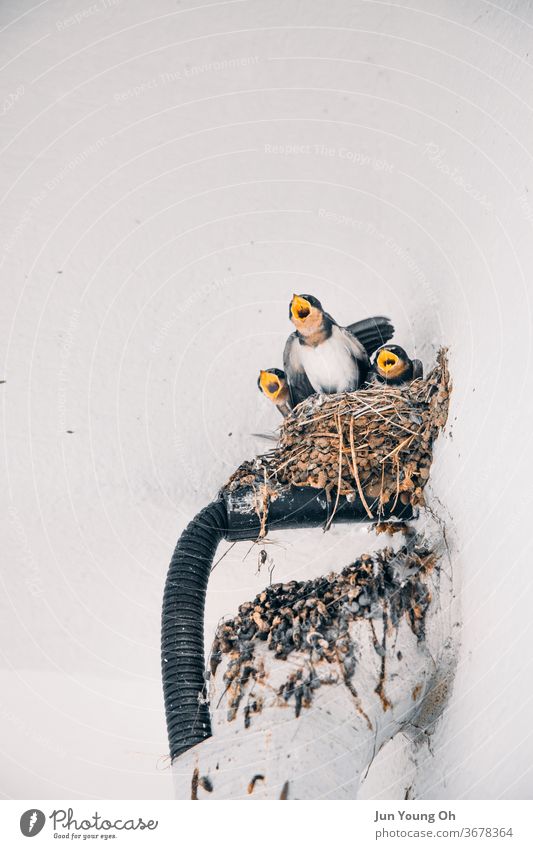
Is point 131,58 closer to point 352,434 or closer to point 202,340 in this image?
point 202,340

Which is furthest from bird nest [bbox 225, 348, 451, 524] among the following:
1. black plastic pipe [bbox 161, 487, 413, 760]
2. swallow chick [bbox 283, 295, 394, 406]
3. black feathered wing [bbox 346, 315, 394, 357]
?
black feathered wing [bbox 346, 315, 394, 357]

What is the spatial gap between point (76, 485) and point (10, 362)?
0.36 meters

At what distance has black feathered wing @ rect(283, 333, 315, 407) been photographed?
2.30 meters

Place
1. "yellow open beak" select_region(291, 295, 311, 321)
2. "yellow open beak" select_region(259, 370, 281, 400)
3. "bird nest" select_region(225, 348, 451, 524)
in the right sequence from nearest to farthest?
1. "bird nest" select_region(225, 348, 451, 524)
2. "yellow open beak" select_region(291, 295, 311, 321)
3. "yellow open beak" select_region(259, 370, 281, 400)

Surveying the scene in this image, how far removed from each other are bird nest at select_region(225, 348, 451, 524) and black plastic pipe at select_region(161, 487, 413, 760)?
2 cm

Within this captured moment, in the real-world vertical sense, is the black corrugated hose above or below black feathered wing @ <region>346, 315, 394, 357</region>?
below

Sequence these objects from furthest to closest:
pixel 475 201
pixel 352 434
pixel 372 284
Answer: pixel 372 284
pixel 352 434
pixel 475 201

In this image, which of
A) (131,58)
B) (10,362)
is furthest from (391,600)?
(131,58)

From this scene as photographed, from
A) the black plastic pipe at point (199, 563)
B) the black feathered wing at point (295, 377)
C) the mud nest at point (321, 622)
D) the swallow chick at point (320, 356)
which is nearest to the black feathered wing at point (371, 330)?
the swallow chick at point (320, 356)

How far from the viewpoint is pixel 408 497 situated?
2043 millimetres

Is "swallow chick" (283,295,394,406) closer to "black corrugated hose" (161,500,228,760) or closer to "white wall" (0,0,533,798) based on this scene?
"white wall" (0,0,533,798)

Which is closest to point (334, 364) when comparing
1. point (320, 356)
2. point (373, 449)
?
point (320, 356)

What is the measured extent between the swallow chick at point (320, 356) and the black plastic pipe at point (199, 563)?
0.33m

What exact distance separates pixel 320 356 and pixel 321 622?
2.28ft
